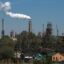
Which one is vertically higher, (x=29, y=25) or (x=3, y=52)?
(x=29, y=25)

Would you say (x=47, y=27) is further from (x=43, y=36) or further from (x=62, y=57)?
(x=62, y=57)

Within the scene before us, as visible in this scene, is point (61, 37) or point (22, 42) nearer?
point (22, 42)

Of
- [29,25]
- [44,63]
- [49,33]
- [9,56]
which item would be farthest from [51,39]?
[44,63]

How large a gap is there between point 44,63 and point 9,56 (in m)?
15.2

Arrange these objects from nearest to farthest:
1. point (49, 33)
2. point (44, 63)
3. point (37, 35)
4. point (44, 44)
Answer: point (44, 63), point (44, 44), point (49, 33), point (37, 35)

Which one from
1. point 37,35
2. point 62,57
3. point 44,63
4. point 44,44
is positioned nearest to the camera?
point 44,63

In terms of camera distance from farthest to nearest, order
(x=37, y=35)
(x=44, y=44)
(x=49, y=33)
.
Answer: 1. (x=37, y=35)
2. (x=49, y=33)
3. (x=44, y=44)

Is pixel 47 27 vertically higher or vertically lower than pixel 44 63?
higher

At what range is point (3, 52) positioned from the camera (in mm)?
43812

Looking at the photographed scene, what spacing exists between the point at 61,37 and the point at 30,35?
7150 millimetres

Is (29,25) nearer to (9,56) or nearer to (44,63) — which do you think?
(9,56)

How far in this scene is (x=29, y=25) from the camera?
72.9 m

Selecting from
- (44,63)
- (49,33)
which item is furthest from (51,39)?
(44,63)

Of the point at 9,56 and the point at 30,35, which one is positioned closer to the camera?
the point at 9,56
